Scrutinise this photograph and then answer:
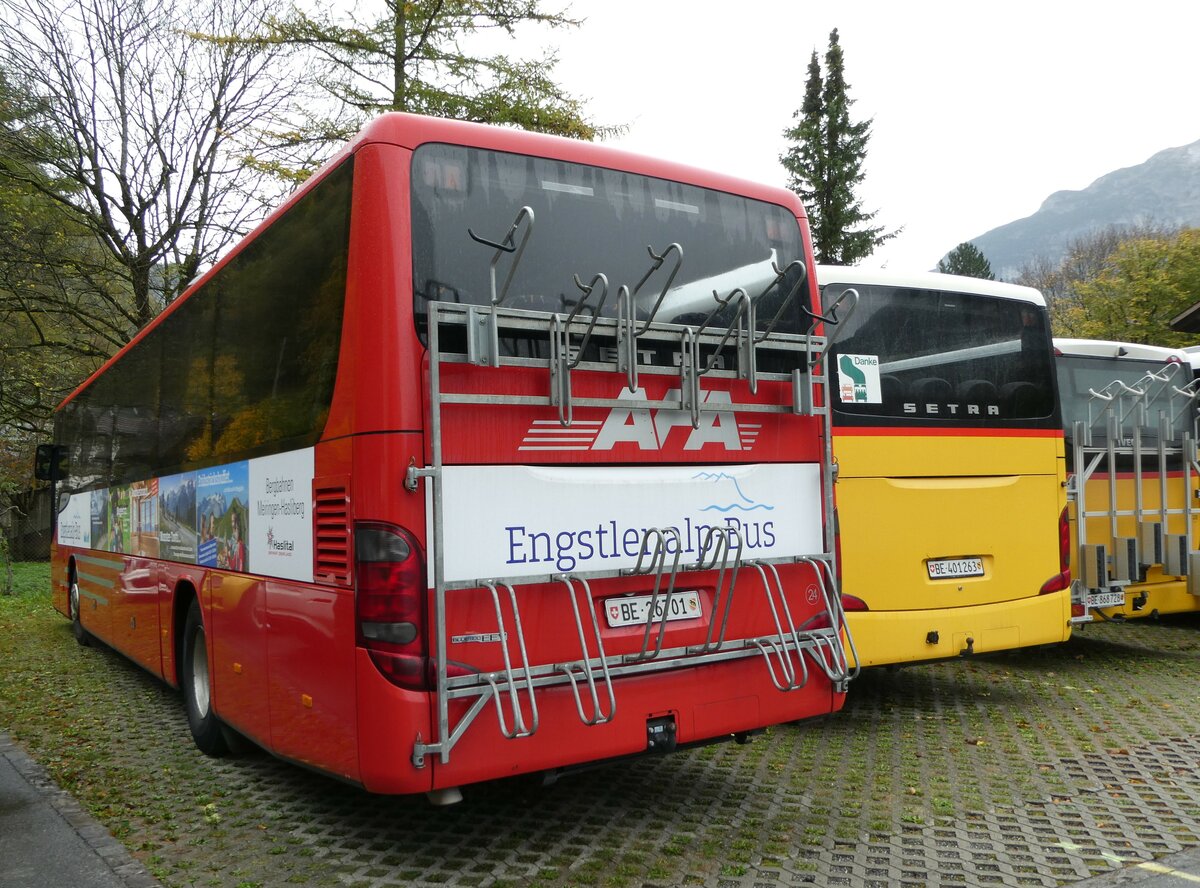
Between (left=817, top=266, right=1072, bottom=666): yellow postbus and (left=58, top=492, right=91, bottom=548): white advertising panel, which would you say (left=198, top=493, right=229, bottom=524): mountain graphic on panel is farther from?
(left=58, top=492, right=91, bottom=548): white advertising panel

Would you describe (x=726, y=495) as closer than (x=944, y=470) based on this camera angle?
Yes

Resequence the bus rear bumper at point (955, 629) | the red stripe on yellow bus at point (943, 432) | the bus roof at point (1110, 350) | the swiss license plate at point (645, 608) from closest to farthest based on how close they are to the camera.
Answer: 1. the swiss license plate at point (645, 608)
2. the bus rear bumper at point (955, 629)
3. the red stripe on yellow bus at point (943, 432)
4. the bus roof at point (1110, 350)

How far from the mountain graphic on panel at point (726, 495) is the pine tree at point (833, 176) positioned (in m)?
38.5

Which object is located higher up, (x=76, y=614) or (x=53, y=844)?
(x=76, y=614)

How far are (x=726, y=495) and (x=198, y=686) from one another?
3.98 meters

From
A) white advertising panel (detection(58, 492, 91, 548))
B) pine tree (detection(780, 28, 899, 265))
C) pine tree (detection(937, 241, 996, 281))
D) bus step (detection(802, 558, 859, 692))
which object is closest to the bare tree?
white advertising panel (detection(58, 492, 91, 548))

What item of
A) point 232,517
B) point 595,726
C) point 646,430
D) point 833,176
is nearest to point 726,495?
point 646,430

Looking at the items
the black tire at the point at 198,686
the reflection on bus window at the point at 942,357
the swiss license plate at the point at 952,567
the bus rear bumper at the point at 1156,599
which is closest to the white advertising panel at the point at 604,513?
the reflection on bus window at the point at 942,357

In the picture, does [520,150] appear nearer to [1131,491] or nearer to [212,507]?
[212,507]

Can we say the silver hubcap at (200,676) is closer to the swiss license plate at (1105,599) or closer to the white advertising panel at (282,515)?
the white advertising panel at (282,515)

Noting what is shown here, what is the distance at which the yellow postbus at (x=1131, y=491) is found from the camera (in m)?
8.65

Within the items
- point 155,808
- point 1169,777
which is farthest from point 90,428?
point 1169,777

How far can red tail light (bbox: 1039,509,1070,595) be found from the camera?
7655 millimetres

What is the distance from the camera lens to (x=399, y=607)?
161 inches
